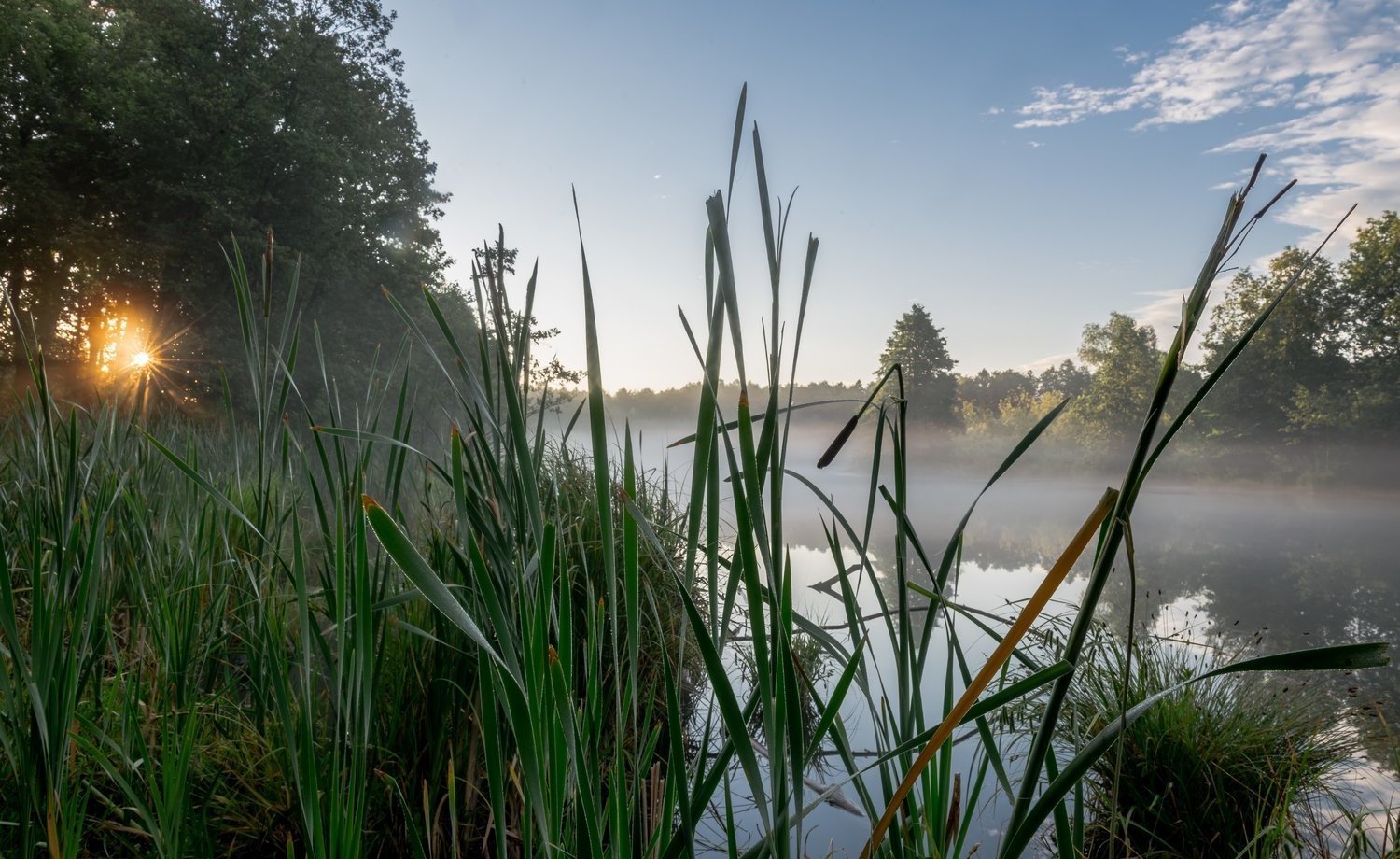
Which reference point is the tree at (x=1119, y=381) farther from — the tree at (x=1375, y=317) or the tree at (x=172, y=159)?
the tree at (x=172, y=159)

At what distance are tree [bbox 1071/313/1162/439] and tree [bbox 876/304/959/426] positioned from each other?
3.92 meters

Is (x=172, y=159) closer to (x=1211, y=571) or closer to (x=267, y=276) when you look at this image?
(x=267, y=276)

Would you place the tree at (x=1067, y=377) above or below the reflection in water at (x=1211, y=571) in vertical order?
above

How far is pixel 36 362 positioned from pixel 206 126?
14.7 meters

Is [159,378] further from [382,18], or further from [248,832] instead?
[248,832]

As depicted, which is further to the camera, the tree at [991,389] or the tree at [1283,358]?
the tree at [991,389]

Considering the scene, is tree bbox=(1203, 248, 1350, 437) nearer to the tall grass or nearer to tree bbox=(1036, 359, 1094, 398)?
tree bbox=(1036, 359, 1094, 398)

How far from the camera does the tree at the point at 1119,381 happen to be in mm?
21094

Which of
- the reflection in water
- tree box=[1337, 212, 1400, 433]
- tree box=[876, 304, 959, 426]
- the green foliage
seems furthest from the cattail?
tree box=[1337, 212, 1400, 433]

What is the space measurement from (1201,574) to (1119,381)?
14.9 meters

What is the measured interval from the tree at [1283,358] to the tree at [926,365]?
7249 mm

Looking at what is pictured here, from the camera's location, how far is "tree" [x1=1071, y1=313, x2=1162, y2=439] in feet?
69.2

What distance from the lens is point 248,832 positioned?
57.9 inches

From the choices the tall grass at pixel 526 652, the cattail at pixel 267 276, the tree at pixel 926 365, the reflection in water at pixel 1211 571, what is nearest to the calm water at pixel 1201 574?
the reflection in water at pixel 1211 571
